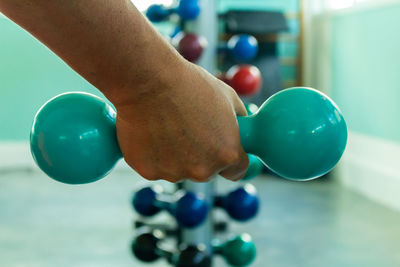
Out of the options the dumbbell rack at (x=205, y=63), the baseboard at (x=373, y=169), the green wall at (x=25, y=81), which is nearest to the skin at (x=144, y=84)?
the dumbbell rack at (x=205, y=63)

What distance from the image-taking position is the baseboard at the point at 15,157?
12.0 ft

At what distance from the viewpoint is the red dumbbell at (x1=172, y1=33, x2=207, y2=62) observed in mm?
1287

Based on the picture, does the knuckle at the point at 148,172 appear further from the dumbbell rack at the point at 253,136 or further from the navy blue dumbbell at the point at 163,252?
the navy blue dumbbell at the point at 163,252

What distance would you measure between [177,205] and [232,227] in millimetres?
1069

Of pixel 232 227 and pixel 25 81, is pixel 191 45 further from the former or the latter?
pixel 25 81

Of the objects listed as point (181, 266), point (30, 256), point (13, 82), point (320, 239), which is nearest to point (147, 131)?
point (181, 266)

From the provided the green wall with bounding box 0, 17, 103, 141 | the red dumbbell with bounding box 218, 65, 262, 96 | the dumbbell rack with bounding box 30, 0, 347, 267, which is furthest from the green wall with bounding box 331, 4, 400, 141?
the dumbbell rack with bounding box 30, 0, 347, 267

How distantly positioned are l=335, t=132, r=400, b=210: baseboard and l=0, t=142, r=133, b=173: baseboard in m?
1.78

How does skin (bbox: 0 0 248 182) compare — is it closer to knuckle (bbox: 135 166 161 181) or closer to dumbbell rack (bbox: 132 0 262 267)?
knuckle (bbox: 135 166 161 181)

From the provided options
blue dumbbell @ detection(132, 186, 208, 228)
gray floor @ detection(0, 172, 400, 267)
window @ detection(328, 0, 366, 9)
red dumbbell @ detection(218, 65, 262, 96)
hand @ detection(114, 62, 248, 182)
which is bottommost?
gray floor @ detection(0, 172, 400, 267)

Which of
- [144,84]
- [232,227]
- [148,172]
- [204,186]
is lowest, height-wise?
[232,227]

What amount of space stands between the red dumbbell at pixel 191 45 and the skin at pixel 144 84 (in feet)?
2.55

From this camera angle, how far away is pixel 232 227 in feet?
7.74

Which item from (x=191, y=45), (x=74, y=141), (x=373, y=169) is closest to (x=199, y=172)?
(x=74, y=141)
